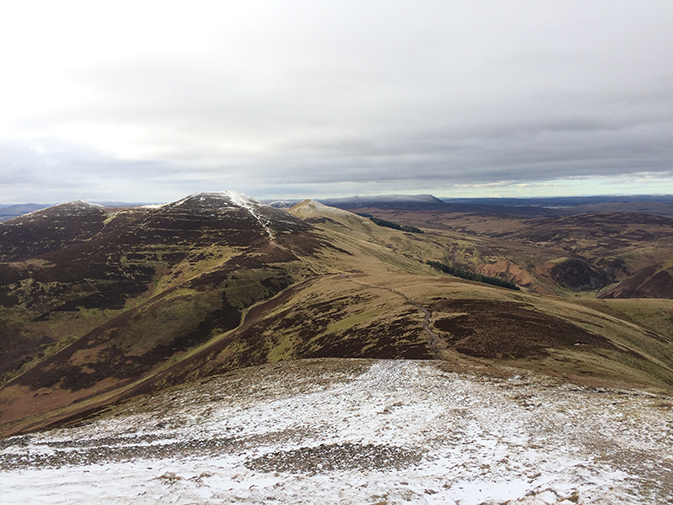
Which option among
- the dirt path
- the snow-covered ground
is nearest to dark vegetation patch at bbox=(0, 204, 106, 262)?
the dirt path

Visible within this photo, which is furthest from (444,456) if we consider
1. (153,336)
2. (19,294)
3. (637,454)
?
(19,294)

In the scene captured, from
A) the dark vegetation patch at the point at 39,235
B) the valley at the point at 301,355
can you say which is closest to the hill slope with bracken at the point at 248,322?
the valley at the point at 301,355

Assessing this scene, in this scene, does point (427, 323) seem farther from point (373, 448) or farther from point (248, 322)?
point (248, 322)

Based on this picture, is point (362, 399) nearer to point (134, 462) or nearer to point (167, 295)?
point (134, 462)

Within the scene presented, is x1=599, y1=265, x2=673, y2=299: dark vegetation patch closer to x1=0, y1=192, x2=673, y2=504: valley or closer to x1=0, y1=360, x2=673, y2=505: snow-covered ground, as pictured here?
x1=0, y1=192, x2=673, y2=504: valley

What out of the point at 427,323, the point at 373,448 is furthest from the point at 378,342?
the point at 373,448

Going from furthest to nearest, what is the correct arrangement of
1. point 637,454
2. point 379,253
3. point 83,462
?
point 379,253 < point 83,462 < point 637,454
